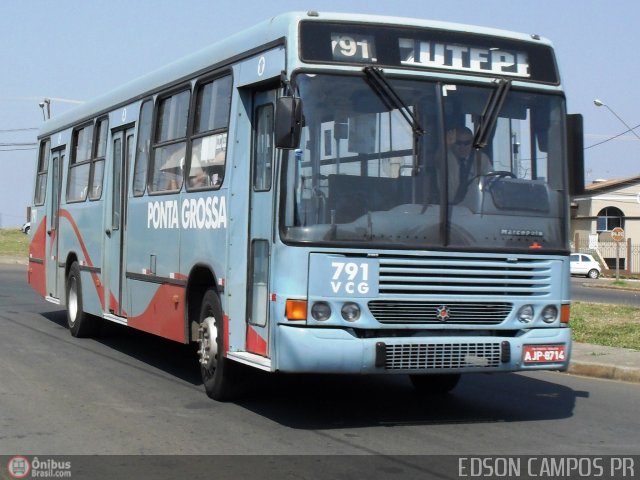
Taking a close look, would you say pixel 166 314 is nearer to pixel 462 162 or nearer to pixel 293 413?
pixel 293 413

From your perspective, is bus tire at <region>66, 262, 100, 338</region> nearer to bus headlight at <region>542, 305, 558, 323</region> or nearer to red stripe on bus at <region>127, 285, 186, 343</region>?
red stripe on bus at <region>127, 285, 186, 343</region>

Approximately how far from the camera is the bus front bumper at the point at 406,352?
7555mm

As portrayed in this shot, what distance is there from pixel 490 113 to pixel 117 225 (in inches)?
235

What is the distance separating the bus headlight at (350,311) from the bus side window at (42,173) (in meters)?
10.1

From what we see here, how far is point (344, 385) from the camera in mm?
10461

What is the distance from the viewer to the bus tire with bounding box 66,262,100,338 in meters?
14.2

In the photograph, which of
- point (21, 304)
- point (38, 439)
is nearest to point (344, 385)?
point (38, 439)

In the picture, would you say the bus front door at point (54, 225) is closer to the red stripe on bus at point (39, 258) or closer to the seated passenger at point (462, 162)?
the red stripe on bus at point (39, 258)

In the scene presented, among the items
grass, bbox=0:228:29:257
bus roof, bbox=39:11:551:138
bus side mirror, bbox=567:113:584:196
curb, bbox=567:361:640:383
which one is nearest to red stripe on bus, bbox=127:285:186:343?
bus roof, bbox=39:11:551:138

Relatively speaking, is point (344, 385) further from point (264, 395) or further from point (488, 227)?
point (488, 227)

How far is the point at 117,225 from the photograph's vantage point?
1250cm

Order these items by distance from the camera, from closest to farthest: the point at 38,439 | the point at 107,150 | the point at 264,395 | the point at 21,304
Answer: the point at 38,439
the point at 264,395
the point at 107,150
the point at 21,304

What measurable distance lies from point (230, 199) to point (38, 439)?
2731mm

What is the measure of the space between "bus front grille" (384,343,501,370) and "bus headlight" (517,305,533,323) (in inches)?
15.1
